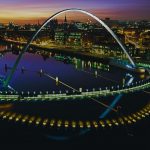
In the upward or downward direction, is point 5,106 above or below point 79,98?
below

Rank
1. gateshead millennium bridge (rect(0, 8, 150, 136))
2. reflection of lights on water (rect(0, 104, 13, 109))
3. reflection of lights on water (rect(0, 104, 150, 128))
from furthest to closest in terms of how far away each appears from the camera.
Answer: reflection of lights on water (rect(0, 104, 13, 109)) → gateshead millennium bridge (rect(0, 8, 150, 136)) → reflection of lights on water (rect(0, 104, 150, 128))

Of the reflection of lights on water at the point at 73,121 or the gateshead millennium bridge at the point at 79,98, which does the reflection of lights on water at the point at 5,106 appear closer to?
the gateshead millennium bridge at the point at 79,98

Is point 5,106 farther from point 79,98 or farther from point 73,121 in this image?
point 73,121

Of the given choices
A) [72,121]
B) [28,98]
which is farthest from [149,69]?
[72,121]

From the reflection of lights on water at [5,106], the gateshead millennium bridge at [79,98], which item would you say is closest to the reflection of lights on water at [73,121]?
the gateshead millennium bridge at [79,98]

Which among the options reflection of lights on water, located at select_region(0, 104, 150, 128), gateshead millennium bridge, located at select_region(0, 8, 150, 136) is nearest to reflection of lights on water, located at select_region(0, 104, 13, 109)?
gateshead millennium bridge, located at select_region(0, 8, 150, 136)

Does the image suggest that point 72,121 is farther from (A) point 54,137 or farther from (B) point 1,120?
(B) point 1,120

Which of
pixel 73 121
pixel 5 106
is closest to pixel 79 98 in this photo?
pixel 73 121

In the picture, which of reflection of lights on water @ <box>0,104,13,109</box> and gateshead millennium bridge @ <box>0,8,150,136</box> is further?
reflection of lights on water @ <box>0,104,13,109</box>

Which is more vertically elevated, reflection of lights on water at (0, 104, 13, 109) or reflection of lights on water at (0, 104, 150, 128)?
reflection of lights on water at (0, 104, 13, 109)

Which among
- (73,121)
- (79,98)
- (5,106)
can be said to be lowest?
(73,121)

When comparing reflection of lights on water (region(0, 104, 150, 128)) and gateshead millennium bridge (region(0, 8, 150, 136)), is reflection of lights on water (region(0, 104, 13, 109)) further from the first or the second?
reflection of lights on water (region(0, 104, 150, 128))
